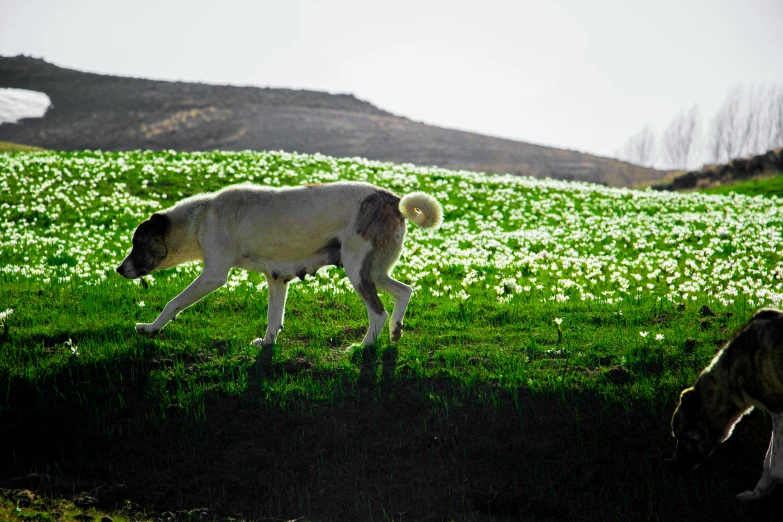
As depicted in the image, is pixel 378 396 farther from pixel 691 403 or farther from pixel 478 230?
pixel 478 230

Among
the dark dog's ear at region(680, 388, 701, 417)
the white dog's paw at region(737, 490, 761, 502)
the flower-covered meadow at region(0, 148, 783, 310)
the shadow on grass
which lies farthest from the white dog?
the white dog's paw at region(737, 490, 761, 502)

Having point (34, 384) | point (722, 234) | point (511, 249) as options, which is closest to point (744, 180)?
point (722, 234)

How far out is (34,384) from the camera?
741 centimetres

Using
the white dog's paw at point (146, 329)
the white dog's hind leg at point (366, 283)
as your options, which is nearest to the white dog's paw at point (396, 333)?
the white dog's hind leg at point (366, 283)

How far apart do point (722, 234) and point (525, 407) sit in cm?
1344

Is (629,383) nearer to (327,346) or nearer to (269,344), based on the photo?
(327,346)

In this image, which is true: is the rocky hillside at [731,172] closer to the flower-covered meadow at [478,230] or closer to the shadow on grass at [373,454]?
the flower-covered meadow at [478,230]

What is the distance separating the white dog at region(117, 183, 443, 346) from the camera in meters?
8.45

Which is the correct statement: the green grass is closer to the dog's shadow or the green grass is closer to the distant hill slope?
the distant hill slope

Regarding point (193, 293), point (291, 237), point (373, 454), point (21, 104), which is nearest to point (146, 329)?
Result: point (193, 293)

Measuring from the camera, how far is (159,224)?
9.05m

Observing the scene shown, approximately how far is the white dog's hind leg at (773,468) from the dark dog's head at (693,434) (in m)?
0.44

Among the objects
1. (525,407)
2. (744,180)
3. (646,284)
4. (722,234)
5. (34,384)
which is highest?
(744,180)

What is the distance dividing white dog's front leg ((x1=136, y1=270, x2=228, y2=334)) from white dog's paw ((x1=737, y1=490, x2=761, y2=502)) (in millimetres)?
6082
